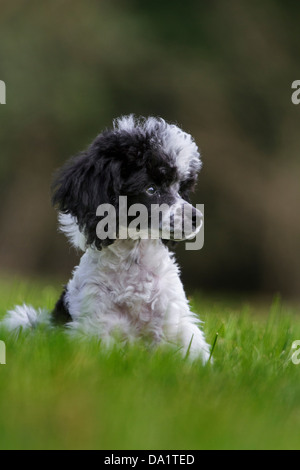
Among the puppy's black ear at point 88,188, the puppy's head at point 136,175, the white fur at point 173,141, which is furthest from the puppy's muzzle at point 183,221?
the puppy's black ear at point 88,188

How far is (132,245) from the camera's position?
14.3ft

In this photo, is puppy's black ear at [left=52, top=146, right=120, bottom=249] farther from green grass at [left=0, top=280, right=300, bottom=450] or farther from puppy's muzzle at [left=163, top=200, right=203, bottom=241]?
green grass at [left=0, top=280, right=300, bottom=450]

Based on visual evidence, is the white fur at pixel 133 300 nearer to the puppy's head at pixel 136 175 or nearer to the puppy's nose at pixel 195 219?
the puppy's head at pixel 136 175

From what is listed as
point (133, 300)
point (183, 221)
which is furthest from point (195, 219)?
point (133, 300)

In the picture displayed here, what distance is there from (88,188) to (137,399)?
5.42 ft

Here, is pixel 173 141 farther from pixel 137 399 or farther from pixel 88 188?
pixel 137 399

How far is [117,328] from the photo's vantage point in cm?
424

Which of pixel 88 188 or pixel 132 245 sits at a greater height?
pixel 88 188

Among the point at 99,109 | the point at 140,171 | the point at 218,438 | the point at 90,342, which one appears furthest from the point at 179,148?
the point at 99,109

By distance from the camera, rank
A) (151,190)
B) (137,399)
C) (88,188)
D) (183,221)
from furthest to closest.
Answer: (88,188)
(151,190)
(183,221)
(137,399)

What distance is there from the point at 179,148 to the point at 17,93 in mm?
11262

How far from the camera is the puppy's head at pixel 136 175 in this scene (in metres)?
4.21

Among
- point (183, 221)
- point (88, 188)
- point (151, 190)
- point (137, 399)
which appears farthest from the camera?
point (88, 188)

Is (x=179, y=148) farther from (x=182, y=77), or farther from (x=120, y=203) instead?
(x=182, y=77)
